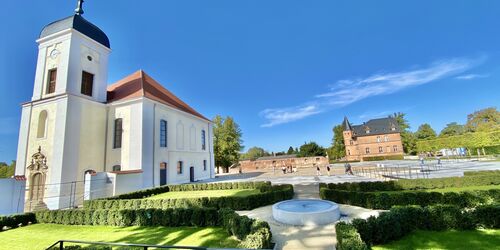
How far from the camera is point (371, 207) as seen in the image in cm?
1036

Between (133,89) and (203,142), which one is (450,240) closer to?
(133,89)

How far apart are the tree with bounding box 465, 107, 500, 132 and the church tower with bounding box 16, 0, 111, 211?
74015 mm

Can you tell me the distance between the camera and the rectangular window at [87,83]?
2181 cm

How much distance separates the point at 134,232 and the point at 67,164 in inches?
552

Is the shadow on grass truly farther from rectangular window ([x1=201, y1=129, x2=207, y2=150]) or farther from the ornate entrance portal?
rectangular window ([x1=201, y1=129, x2=207, y2=150])

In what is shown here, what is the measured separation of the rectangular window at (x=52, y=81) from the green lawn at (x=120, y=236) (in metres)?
15.8

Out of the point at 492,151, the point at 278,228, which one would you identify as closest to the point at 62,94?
the point at 278,228

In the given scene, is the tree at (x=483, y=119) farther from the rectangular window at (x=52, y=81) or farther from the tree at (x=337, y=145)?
the rectangular window at (x=52, y=81)

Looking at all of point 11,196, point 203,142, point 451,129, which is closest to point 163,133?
point 203,142

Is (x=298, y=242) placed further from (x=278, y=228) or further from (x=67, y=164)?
(x=67, y=164)

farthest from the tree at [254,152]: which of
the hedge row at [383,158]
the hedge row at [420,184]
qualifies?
the hedge row at [420,184]

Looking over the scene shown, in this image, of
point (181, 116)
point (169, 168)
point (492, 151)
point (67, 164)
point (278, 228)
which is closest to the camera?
point (278, 228)

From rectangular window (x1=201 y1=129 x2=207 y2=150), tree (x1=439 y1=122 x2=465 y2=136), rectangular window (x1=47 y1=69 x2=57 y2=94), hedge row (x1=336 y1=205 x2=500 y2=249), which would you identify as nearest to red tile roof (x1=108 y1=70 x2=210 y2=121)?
rectangular window (x1=47 y1=69 x2=57 y2=94)

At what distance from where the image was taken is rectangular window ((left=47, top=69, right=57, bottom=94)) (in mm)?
21156
